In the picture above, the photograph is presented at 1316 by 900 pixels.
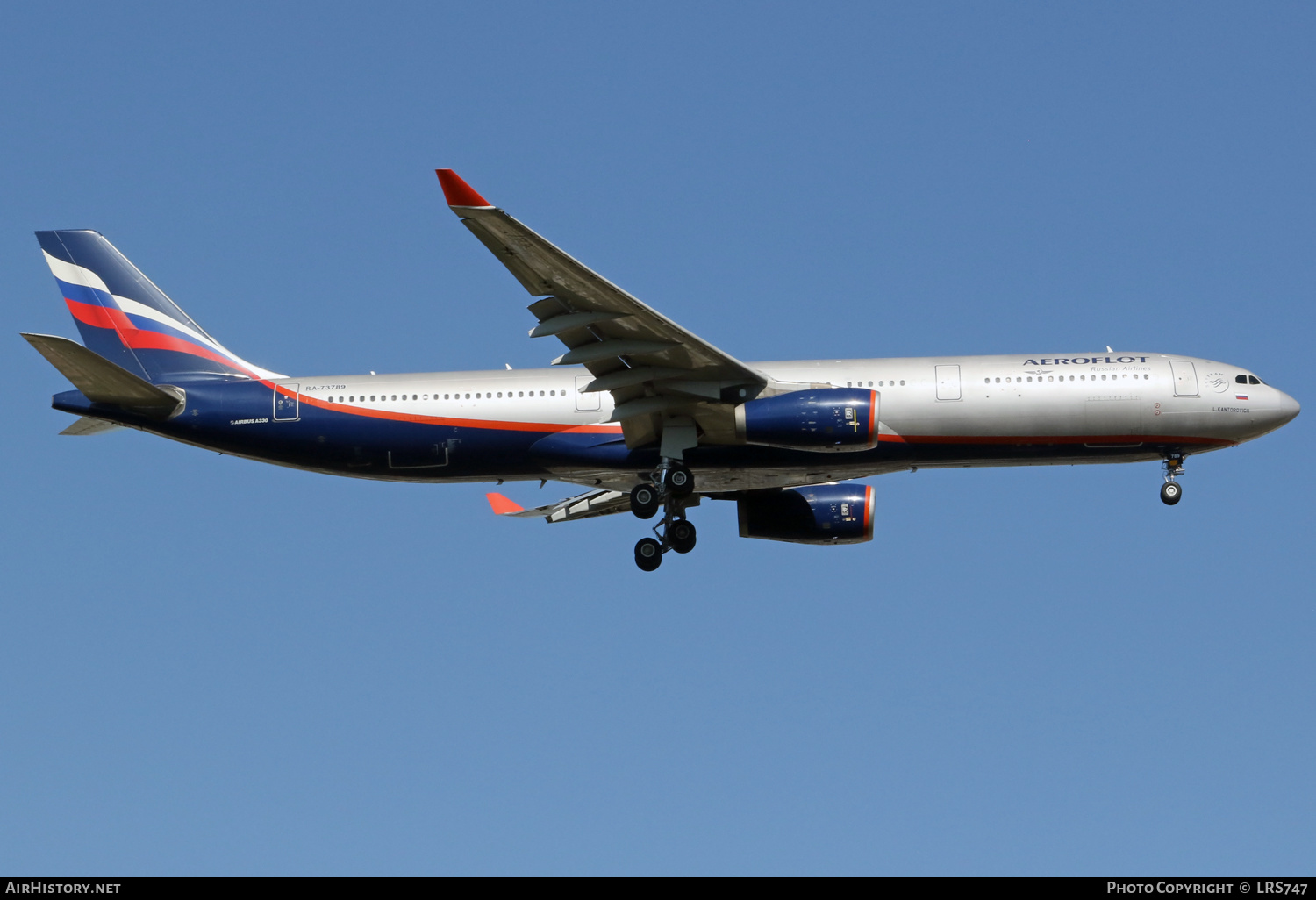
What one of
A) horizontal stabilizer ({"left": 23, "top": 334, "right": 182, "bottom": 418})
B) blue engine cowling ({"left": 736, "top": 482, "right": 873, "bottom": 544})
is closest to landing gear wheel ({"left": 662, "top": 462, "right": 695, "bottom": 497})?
blue engine cowling ({"left": 736, "top": 482, "right": 873, "bottom": 544})

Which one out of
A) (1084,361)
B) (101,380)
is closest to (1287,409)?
(1084,361)

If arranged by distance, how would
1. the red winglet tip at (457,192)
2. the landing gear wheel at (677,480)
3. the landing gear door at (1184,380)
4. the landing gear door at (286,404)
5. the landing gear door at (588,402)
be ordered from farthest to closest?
the landing gear door at (286,404) → the landing gear door at (588,402) → the landing gear door at (1184,380) → the landing gear wheel at (677,480) → the red winglet tip at (457,192)

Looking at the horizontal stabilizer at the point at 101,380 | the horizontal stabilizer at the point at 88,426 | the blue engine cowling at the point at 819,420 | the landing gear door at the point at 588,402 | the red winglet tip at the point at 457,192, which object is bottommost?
the blue engine cowling at the point at 819,420

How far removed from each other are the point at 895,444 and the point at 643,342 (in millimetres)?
6913

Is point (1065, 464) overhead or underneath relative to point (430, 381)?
underneath

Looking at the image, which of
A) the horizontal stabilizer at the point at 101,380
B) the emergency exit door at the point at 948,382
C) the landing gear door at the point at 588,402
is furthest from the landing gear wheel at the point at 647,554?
the horizontal stabilizer at the point at 101,380

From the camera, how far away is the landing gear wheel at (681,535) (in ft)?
122

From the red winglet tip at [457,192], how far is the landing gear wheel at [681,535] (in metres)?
12.1

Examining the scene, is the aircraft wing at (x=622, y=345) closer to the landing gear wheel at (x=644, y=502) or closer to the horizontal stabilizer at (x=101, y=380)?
the landing gear wheel at (x=644, y=502)

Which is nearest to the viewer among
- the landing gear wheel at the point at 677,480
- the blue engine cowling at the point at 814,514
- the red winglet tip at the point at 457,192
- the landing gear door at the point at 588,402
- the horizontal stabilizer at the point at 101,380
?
the red winglet tip at the point at 457,192

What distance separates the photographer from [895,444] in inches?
1409
